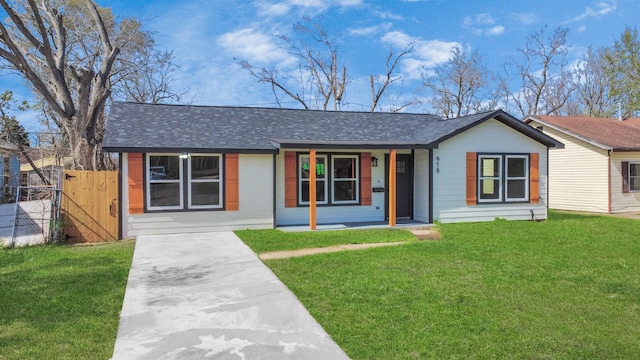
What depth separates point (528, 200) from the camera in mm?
12906

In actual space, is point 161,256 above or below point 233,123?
below

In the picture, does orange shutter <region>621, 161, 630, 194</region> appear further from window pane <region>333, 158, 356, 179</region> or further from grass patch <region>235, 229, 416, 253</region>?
window pane <region>333, 158, 356, 179</region>

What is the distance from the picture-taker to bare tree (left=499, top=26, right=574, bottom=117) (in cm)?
3062

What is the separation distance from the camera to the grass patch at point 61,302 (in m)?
3.76

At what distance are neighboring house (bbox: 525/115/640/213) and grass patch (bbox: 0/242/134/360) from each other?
16079 mm

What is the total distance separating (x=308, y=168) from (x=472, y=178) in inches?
191

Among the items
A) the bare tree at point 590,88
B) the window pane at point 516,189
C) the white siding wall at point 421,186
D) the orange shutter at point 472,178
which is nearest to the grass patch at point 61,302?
the white siding wall at point 421,186

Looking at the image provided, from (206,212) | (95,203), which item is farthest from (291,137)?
(95,203)

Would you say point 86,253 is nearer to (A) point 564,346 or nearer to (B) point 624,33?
(A) point 564,346

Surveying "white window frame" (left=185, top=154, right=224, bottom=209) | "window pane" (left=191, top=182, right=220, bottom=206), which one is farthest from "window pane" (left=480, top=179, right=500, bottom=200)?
"window pane" (left=191, top=182, right=220, bottom=206)

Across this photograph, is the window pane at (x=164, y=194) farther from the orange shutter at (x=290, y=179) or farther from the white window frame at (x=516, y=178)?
the white window frame at (x=516, y=178)

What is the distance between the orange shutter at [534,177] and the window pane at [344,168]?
18.0 feet

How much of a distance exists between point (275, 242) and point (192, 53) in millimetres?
18720

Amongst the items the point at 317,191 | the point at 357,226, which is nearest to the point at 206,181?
the point at 317,191
